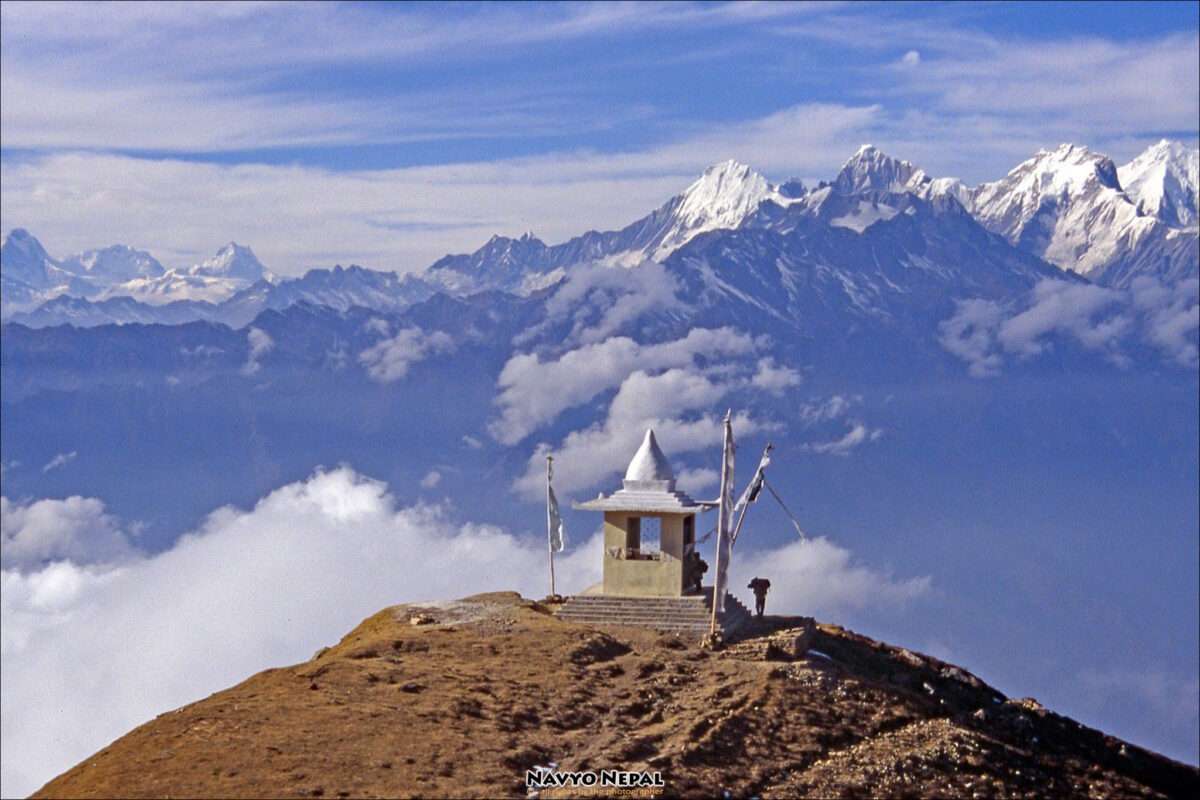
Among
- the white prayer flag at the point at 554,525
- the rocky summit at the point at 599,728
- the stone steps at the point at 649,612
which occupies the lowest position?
the rocky summit at the point at 599,728

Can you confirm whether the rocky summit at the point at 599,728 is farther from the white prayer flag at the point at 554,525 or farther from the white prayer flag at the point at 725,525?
the white prayer flag at the point at 554,525

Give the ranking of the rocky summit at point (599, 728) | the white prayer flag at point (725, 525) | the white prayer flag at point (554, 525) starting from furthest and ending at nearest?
1. the white prayer flag at point (554, 525)
2. the white prayer flag at point (725, 525)
3. the rocky summit at point (599, 728)

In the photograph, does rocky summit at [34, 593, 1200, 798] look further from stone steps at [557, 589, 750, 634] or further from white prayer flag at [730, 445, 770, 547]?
white prayer flag at [730, 445, 770, 547]

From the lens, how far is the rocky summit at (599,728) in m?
45.1

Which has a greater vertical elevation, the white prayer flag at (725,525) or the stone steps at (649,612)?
the white prayer flag at (725,525)

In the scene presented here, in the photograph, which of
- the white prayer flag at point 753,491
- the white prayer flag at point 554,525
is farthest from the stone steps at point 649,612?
the white prayer flag at point 554,525

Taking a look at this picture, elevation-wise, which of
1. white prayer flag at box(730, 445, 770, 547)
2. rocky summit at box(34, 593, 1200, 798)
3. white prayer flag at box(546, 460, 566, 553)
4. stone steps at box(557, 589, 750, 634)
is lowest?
rocky summit at box(34, 593, 1200, 798)

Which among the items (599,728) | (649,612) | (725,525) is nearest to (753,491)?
(725,525)

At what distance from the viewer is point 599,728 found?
163 ft

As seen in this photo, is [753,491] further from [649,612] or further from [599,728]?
[599,728]

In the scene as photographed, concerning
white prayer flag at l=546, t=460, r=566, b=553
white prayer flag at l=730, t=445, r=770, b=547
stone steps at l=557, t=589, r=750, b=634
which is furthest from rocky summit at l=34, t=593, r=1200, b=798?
white prayer flag at l=546, t=460, r=566, b=553

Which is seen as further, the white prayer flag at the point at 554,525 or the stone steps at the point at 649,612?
the white prayer flag at the point at 554,525

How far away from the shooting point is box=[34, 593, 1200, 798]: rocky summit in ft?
148

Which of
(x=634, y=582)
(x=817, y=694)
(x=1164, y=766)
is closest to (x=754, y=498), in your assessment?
(x=634, y=582)
